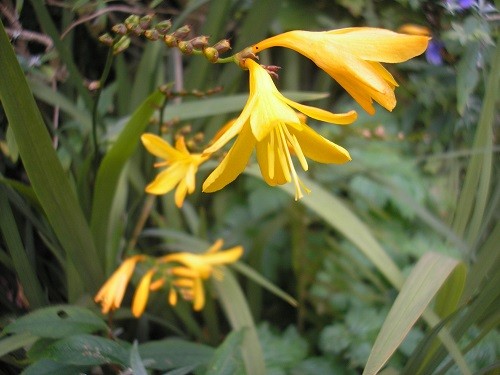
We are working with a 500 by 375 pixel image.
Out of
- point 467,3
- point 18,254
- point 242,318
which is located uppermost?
point 467,3

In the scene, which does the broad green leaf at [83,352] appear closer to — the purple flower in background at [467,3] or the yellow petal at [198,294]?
the yellow petal at [198,294]

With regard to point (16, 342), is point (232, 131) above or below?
above

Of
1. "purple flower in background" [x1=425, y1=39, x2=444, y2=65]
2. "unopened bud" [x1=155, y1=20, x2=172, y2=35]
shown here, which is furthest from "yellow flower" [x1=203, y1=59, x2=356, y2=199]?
"purple flower in background" [x1=425, y1=39, x2=444, y2=65]

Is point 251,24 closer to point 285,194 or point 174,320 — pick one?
point 285,194

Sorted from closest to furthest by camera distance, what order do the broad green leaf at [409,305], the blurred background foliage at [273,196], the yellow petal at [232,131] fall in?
the yellow petal at [232,131], the broad green leaf at [409,305], the blurred background foliage at [273,196]

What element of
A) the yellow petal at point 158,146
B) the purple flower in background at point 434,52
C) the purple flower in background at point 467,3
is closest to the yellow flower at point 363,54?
the yellow petal at point 158,146

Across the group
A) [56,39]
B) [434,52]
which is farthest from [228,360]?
[434,52]

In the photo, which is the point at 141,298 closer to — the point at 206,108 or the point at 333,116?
the point at 206,108
